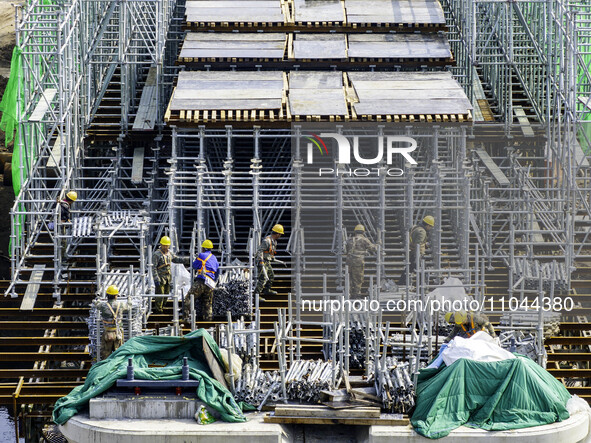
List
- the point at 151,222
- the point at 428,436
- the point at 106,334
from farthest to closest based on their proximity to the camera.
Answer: the point at 151,222, the point at 106,334, the point at 428,436

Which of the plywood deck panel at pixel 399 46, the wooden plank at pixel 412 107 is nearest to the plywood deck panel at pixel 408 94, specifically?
the wooden plank at pixel 412 107

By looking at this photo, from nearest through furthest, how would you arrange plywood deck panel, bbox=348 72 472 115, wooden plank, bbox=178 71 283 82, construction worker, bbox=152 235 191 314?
construction worker, bbox=152 235 191 314 → plywood deck panel, bbox=348 72 472 115 → wooden plank, bbox=178 71 283 82

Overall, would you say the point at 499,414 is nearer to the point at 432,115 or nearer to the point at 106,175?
the point at 432,115

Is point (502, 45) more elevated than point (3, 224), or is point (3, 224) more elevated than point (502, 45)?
point (502, 45)

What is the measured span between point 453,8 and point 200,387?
76.4 ft

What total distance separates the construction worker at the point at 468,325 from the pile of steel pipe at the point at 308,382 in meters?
2.88

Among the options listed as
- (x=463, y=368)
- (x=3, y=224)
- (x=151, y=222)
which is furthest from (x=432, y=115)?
(x=3, y=224)

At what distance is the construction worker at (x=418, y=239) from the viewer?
4138cm

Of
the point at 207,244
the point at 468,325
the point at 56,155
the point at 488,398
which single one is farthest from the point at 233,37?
the point at 488,398

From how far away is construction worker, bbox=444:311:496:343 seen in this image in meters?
36.0

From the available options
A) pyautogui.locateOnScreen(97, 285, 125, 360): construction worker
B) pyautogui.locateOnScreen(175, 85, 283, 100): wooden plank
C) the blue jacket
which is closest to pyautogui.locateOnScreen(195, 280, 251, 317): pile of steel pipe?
the blue jacket

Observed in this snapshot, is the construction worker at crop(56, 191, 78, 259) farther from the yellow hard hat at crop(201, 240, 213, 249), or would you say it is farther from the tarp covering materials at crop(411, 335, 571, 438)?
the tarp covering materials at crop(411, 335, 571, 438)

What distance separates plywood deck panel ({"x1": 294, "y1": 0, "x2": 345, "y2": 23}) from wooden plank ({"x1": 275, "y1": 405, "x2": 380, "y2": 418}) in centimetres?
1900

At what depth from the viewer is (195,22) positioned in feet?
163
